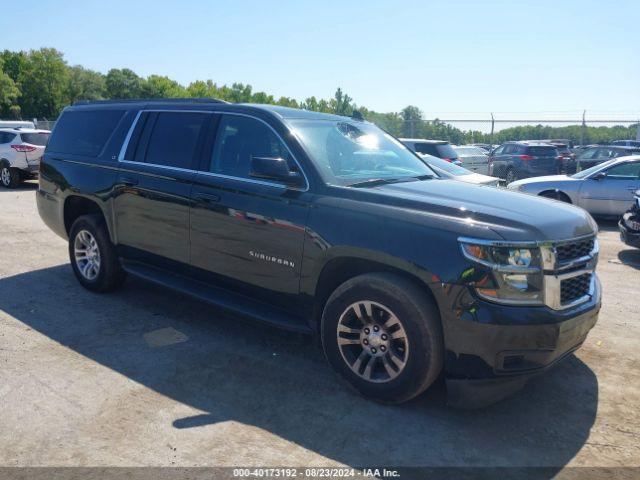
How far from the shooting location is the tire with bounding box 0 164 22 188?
15.9 meters

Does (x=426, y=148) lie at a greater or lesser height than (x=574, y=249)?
greater

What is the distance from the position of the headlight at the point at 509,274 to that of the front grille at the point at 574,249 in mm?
262

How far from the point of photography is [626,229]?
834cm

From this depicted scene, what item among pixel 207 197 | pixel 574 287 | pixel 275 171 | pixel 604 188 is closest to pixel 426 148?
pixel 604 188

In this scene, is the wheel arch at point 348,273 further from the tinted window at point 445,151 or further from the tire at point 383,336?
the tinted window at point 445,151

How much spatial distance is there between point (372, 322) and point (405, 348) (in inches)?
11.4

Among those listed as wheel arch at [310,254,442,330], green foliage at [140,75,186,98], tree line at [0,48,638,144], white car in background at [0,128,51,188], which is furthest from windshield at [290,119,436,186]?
green foliage at [140,75,186,98]

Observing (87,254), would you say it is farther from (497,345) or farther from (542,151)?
(542,151)

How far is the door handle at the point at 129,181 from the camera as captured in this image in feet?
17.1

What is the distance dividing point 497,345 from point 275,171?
188 centimetres

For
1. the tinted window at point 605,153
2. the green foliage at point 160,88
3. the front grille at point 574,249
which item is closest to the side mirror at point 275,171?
the front grille at point 574,249

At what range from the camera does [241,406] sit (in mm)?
3637

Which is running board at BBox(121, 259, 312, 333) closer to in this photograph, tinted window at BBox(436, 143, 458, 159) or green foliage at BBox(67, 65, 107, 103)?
tinted window at BBox(436, 143, 458, 159)

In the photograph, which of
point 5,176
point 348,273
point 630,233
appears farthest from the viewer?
point 5,176
